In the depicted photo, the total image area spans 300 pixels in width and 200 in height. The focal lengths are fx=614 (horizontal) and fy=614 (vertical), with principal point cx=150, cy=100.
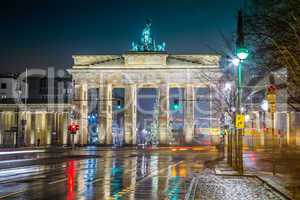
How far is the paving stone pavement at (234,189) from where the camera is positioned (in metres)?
22.4

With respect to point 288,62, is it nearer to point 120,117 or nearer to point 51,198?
point 51,198

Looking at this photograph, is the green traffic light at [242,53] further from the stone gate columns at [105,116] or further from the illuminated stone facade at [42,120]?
the illuminated stone facade at [42,120]

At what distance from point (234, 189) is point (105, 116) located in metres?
101

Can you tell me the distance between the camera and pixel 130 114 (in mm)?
125562

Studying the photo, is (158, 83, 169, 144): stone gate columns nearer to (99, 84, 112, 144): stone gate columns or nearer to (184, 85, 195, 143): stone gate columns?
(184, 85, 195, 143): stone gate columns

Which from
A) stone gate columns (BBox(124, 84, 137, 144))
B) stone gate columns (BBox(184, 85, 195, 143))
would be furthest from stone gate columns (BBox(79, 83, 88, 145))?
stone gate columns (BBox(184, 85, 195, 143))

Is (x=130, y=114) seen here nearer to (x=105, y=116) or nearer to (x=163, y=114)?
(x=105, y=116)

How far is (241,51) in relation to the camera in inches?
1206

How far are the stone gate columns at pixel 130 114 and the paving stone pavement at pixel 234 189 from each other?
92400mm

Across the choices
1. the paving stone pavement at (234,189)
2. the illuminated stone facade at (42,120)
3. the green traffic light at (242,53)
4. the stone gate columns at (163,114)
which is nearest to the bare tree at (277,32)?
the paving stone pavement at (234,189)

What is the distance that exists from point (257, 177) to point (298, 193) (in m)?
9.60

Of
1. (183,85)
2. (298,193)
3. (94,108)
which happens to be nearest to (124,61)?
(183,85)

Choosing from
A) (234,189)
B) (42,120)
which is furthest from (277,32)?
(42,120)

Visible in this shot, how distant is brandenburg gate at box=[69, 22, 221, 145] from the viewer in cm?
12069
